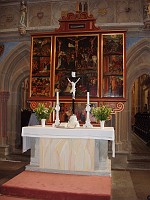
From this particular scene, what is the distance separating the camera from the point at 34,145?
6.20 meters

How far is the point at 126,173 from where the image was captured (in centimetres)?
738

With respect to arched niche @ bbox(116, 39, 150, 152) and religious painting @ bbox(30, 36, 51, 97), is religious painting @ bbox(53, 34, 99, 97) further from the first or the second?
arched niche @ bbox(116, 39, 150, 152)

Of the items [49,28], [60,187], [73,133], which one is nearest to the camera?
[60,187]

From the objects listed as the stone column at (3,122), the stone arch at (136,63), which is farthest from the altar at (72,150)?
the stone column at (3,122)

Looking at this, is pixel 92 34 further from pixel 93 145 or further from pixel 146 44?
pixel 93 145

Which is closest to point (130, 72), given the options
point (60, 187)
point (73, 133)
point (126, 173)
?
point (126, 173)

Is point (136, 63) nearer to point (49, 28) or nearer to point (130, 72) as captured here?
point (130, 72)

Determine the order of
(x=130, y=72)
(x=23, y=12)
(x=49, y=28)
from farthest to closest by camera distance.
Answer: (x=23, y=12) < (x=49, y=28) < (x=130, y=72)

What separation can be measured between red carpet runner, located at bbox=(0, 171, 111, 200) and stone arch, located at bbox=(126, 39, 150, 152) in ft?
13.2

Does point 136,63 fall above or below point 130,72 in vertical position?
above

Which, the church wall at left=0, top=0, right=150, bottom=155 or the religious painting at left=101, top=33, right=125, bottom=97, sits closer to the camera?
the religious painting at left=101, top=33, right=125, bottom=97

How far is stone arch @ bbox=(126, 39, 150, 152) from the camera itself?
29.1 ft

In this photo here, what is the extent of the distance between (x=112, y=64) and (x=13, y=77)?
14.9ft

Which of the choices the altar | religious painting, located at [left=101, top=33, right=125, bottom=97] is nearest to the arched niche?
religious painting, located at [left=101, top=33, right=125, bottom=97]
